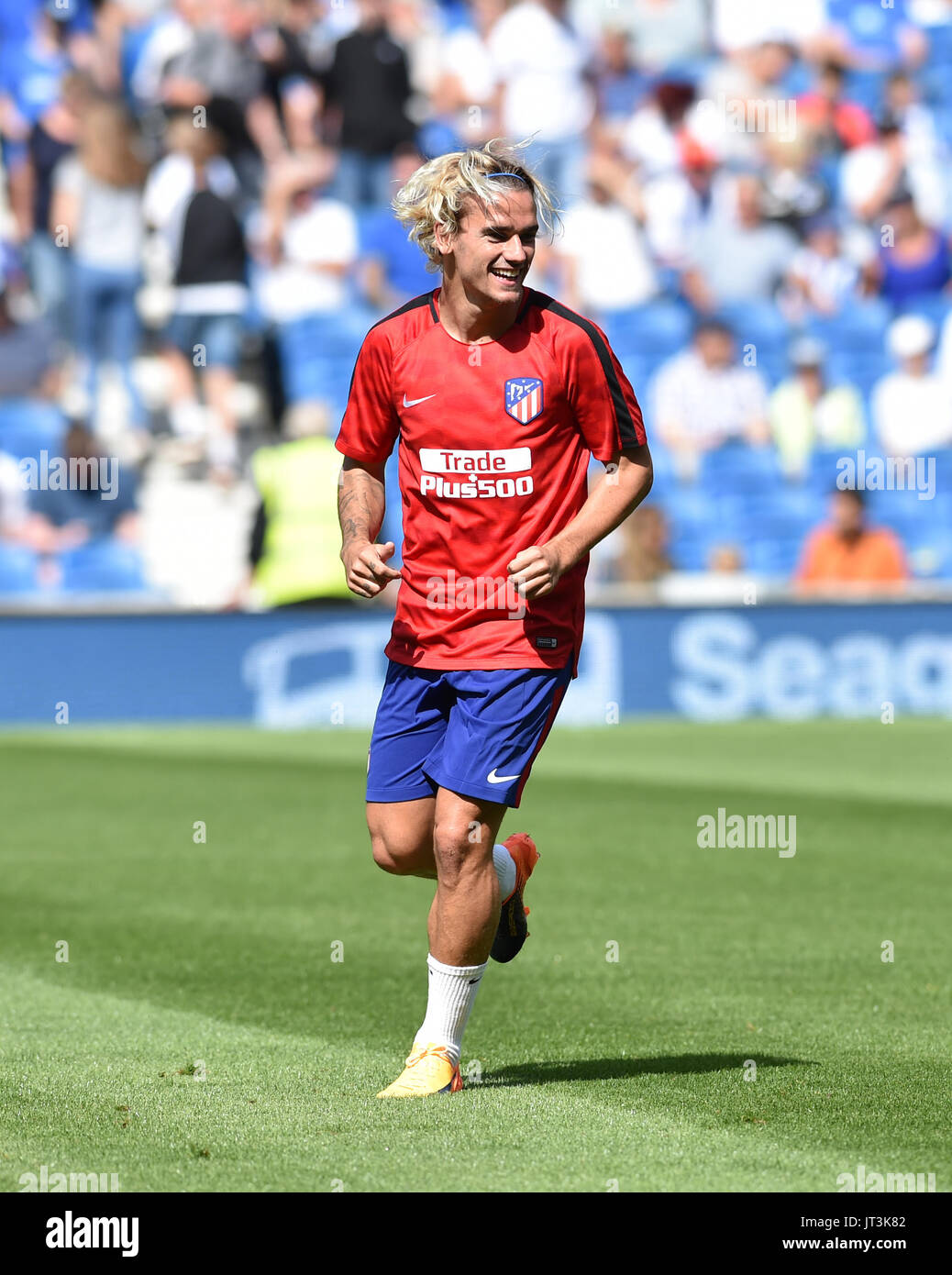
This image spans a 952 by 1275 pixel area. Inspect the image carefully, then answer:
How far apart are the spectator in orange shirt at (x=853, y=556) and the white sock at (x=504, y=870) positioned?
46.0 ft

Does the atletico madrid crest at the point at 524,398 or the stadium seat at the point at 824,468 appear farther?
the stadium seat at the point at 824,468

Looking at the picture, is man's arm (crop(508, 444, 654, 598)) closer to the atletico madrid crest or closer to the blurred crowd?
the atletico madrid crest

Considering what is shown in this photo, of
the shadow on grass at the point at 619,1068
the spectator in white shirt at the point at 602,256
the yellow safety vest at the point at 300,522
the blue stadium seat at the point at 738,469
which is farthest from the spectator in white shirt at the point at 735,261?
the shadow on grass at the point at 619,1068

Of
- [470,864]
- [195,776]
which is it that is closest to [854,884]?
[470,864]

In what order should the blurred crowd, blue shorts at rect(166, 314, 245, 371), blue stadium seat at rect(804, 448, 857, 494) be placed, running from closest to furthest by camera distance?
the blurred crowd, blue shorts at rect(166, 314, 245, 371), blue stadium seat at rect(804, 448, 857, 494)

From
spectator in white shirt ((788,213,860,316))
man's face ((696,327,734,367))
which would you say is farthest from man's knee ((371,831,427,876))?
spectator in white shirt ((788,213,860,316))

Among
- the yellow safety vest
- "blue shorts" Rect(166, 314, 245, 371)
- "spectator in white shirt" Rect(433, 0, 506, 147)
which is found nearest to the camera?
the yellow safety vest

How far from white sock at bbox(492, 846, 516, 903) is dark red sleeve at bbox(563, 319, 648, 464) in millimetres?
1147

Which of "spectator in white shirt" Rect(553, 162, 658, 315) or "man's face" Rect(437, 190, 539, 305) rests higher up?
"spectator in white shirt" Rect(553, 162, 658, 315)

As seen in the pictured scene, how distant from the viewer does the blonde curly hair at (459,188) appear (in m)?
5.48

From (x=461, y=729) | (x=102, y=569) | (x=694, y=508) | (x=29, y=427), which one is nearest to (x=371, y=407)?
(x=461, y=729)

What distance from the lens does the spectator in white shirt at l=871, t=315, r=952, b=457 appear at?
22188mm

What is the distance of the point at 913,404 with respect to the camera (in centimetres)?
2228

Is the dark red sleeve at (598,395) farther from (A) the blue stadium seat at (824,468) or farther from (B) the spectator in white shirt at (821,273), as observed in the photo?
(B) the spectator in white shirt at (821,273)
